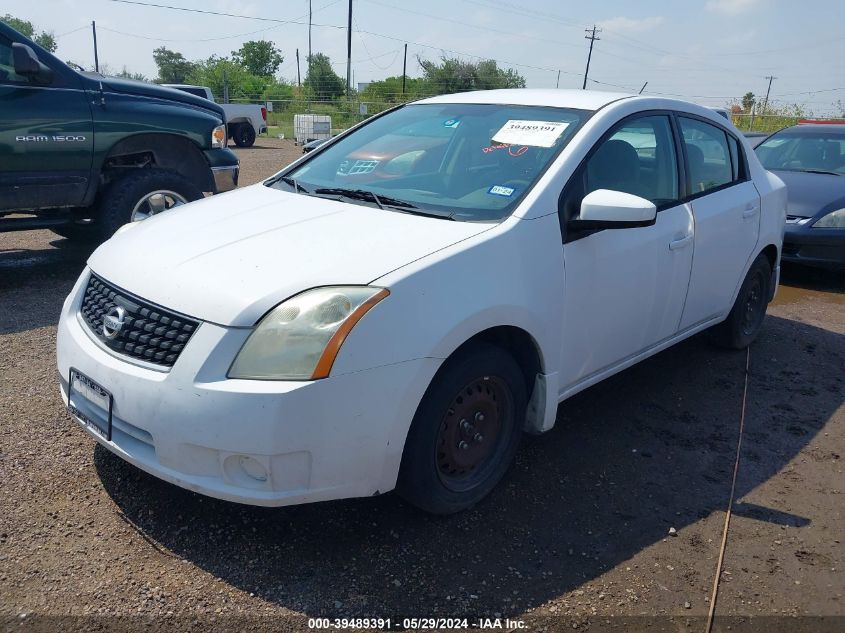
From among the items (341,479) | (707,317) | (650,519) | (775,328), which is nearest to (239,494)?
(341,479)

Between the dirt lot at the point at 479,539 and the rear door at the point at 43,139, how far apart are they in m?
2.20

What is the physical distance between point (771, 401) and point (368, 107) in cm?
2830

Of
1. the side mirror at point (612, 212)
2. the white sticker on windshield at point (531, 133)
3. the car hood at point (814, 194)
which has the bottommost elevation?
the car hood at point (814, 194)

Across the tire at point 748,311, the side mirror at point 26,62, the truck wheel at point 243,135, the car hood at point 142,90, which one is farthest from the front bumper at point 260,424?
the truck wheel at point 243,135

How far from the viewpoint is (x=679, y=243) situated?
3865 millimetres

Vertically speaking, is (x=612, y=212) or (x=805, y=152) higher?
(x=612, y=212)

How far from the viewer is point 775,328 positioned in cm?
592

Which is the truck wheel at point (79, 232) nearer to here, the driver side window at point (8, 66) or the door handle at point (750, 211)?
the driver side window at point (8, 66)

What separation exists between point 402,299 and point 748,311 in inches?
138

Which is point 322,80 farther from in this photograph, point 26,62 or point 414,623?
point 414,623

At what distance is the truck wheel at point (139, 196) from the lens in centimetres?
602

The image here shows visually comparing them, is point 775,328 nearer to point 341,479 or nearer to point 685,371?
point 685,371

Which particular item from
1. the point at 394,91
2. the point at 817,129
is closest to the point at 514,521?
the point at 817,129

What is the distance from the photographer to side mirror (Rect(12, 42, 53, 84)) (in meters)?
5.37
